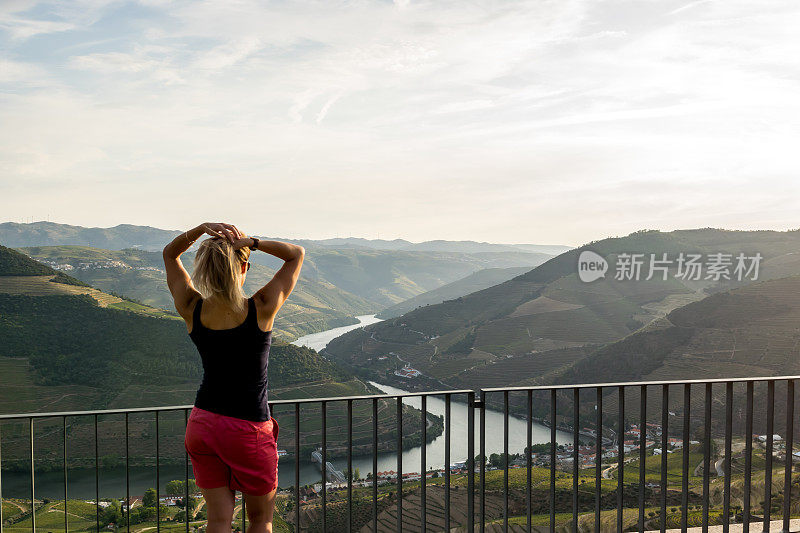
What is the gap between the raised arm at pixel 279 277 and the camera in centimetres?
185

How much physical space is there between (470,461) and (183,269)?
180 cm

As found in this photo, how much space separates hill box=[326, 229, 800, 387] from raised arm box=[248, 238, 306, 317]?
199 feet

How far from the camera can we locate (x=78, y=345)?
52062 mm

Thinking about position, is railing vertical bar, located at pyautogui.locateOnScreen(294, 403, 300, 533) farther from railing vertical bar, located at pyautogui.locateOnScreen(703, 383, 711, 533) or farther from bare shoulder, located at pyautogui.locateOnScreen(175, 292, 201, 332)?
railing vertical bar, located at pyautogui.locateOnScreen(703, 383, 711, 533)

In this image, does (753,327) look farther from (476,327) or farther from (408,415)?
(476,327)

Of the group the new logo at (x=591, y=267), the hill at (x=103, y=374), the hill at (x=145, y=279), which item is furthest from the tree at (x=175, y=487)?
the new logo at (x=591, y=267)

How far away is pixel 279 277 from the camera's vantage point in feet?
6.43

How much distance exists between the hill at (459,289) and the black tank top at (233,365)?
13908 cm

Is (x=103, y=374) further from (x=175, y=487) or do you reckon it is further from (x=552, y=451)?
(x=552, y=451)

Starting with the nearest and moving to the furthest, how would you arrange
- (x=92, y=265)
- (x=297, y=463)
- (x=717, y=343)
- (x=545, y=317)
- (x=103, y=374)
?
(x=297, y=463) < (x=103, y=374) < (x=717, y=343) < (x=545, y=317) < (x=92, y=265)

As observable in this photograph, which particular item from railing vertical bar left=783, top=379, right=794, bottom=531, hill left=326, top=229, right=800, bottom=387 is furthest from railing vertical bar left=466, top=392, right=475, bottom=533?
hill left=326, top=229, right=800, bottom=387

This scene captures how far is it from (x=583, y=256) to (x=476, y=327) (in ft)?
86.6

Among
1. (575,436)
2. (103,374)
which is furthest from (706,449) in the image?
(103,374)

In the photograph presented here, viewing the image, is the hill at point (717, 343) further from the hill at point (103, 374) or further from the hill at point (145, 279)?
the hill at point (145, 279)
